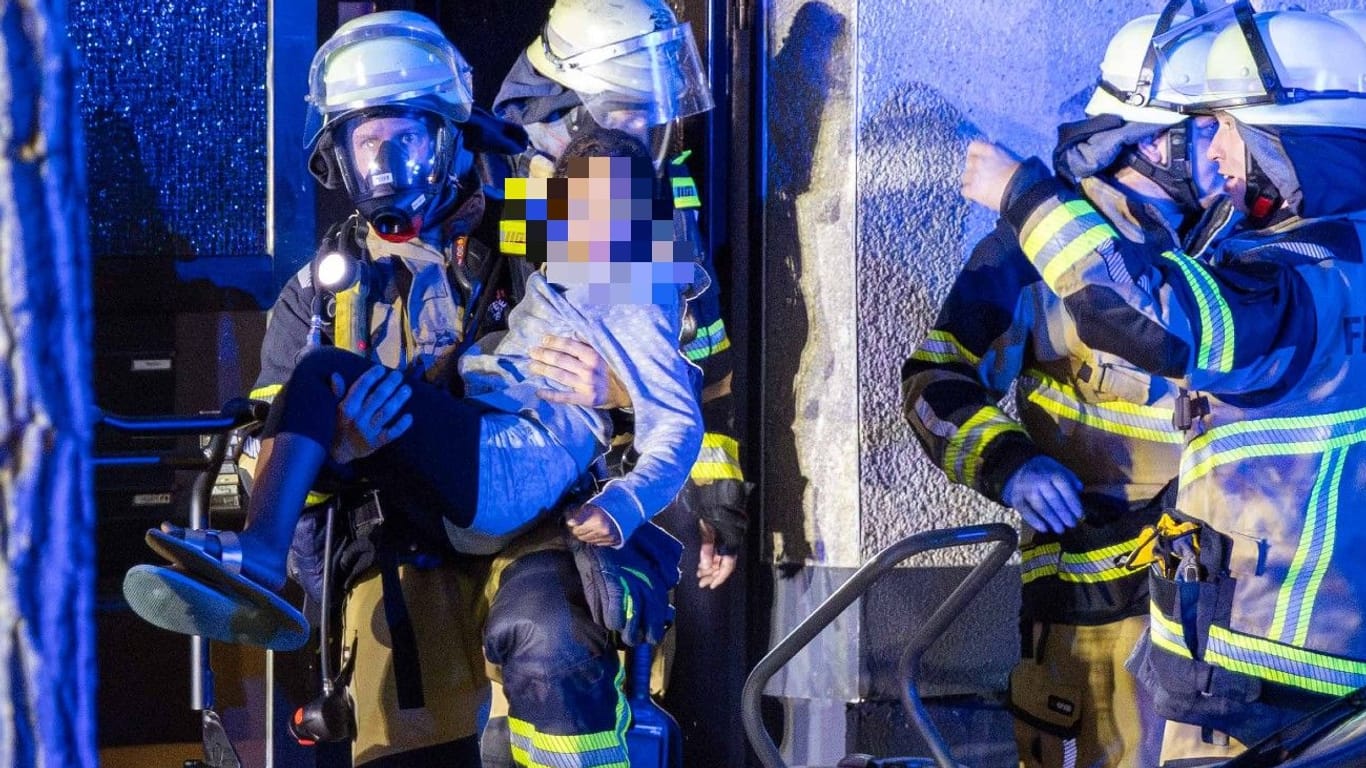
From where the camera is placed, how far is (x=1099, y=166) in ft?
11.4

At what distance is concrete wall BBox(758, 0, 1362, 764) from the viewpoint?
13.8ft

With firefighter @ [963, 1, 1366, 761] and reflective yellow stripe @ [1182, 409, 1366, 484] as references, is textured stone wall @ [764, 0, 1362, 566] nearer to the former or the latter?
firefighter @ [963, 1, 1366, 761]

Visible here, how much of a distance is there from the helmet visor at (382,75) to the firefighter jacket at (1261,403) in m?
1.39

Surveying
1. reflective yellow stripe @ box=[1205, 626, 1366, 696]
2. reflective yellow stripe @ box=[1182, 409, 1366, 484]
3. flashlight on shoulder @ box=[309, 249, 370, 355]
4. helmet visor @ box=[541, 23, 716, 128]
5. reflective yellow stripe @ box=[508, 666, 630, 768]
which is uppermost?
helmet visor @ box=[541, 23, 716, 128]

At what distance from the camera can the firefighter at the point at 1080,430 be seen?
11.1ft

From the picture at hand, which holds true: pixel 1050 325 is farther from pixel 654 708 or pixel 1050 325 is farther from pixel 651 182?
pixel 654 708

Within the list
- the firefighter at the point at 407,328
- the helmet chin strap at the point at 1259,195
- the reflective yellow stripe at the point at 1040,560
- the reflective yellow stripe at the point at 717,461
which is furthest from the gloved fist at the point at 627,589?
the helmet chin strap at the point at 1259,195

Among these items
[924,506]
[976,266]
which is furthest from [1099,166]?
[924,506]

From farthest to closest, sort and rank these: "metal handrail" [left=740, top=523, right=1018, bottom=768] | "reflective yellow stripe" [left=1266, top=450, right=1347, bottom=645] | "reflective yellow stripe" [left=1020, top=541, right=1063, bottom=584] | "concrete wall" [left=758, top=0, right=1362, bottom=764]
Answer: "concrete wall" [left=758, top=0, right=1362, bottom=764]
"reflective yellow stripe" [left=1020, top=541, right=1063, bottom=584]
"reflective yellow stripe" [left=1266, top=450, right=1347, bottom=645]
"metal handrail" [left=740, top=523, right=1018, bottom=768]

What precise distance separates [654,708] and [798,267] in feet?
4.75

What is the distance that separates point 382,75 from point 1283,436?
2119 millimetres

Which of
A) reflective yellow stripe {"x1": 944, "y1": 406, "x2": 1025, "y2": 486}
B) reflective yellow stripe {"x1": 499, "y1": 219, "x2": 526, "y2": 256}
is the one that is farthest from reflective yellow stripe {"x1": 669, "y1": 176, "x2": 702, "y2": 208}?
reflective yellow stripe {"x1": 944, "y1": 406, "x2": 1025, "y2": 486}

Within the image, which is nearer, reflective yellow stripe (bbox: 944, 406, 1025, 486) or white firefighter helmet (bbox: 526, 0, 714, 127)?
reflective yellow stripe (bbox: 944, 406, 1025, 486)

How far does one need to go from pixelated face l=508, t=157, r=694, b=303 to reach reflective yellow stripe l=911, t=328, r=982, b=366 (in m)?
0.71
